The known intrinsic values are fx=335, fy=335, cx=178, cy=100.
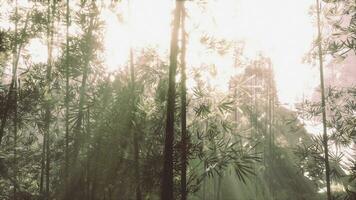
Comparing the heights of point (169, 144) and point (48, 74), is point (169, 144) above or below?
below

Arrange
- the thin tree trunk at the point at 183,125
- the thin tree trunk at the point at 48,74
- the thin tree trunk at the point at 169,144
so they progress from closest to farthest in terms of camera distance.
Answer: the thin tree trunk at the point at 169,144
the thin tree trunk at the point at 183,125
the thin tree trunk at the point at 48,74

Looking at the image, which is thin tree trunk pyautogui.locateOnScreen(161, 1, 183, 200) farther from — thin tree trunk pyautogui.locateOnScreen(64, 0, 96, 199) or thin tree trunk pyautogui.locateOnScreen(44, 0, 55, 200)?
thin tree trunk pyautogui.locateOnScreen(44, 0, 55, 200)

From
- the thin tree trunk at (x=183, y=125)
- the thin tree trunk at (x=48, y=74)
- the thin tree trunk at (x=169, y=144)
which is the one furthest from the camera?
A: the thin tree trunk at (x=48, y=74)

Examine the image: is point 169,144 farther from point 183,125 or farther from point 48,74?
point 48,74

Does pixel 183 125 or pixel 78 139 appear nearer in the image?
pixel 183 125

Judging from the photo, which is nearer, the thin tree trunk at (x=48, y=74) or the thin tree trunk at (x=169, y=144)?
the thin tree trunk at (x=169, y=144)

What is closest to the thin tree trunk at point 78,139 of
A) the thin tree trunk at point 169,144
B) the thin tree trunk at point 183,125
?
the thin tree trunk at point 183,125

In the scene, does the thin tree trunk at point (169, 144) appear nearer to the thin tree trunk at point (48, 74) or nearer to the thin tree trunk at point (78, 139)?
the thin tree trunk at point (78, 139)

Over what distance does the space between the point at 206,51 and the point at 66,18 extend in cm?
535

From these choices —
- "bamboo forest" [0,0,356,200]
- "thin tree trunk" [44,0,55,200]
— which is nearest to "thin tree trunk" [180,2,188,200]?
"bamboo forest" [0,0,356,200]

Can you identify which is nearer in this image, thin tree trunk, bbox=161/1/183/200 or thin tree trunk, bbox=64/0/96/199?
thin tree trunk, bbox=161/1/183/200

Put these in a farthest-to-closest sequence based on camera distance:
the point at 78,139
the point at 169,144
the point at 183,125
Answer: the point at 78,139 → the point at 183,125 → the point at 169,144

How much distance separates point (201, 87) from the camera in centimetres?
689

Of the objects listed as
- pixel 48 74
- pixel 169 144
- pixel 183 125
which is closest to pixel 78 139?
pixel 48 74
